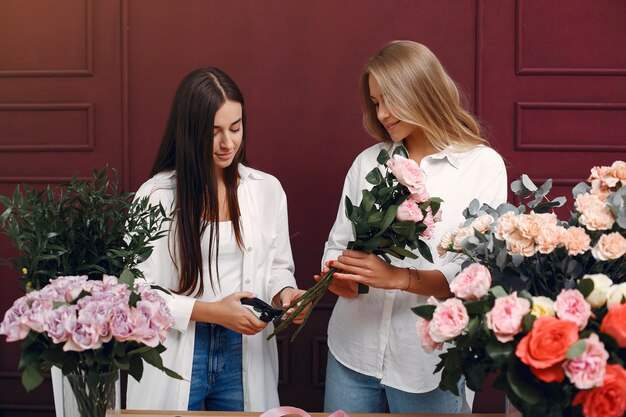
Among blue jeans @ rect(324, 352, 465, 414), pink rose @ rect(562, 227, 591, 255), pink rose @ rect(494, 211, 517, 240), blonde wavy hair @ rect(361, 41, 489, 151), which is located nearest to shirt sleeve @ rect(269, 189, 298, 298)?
blue jeans @ rect(324, 352, 465, 414)

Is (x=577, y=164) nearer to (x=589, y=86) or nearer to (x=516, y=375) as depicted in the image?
(x=589, y=86)

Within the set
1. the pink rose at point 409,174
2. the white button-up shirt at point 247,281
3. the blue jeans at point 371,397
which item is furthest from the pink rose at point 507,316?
the white button-up shirt at point 247,281

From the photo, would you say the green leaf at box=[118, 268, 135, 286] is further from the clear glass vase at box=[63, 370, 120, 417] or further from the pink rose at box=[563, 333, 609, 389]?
the pink rose at box=[563, 333, 609, 389]

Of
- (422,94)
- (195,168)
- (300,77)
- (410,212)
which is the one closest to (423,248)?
(410,212)

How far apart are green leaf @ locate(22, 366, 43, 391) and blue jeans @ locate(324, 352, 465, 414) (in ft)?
3.25

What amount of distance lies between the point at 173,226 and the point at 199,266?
146mm

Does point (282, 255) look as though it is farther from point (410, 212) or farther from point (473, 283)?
point (473, 283)

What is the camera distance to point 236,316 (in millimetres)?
1989

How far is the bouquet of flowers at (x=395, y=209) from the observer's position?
1634 mm

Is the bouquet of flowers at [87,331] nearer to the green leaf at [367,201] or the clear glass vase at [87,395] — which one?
the clear glass vase at [87,395]

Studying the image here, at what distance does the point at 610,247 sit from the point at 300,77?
6.16ft

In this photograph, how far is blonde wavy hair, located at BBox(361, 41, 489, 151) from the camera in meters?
2.05

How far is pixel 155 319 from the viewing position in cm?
132

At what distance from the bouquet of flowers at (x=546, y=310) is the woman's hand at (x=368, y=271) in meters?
0.39
